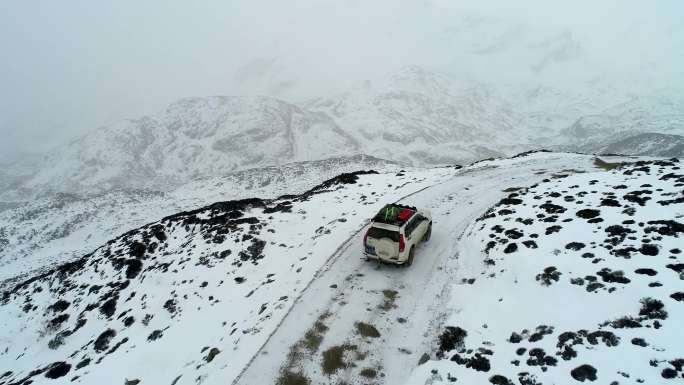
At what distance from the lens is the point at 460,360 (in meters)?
12.5

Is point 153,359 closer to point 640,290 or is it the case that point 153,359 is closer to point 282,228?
point 282,228

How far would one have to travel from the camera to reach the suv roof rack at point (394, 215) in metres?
18.6

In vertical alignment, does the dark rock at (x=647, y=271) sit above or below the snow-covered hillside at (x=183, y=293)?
above

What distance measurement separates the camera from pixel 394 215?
63.2ft

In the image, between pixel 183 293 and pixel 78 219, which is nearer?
pixel 183 293

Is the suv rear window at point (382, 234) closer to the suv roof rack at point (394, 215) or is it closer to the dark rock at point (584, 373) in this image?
the suv roof rack at point (394, 215)

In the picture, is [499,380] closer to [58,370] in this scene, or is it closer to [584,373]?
[584,373]

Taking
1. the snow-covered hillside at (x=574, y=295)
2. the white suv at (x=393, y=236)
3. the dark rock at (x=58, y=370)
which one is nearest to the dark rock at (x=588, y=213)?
the snow-covered hillside at (x=574, y=295)

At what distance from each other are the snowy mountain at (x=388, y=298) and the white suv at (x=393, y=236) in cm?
94

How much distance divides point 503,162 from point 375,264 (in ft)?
95.6

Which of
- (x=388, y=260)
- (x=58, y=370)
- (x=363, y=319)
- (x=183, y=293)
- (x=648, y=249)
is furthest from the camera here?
(x=183, y=293)

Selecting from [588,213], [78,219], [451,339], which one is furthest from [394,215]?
[78,219]

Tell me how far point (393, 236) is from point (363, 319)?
167 inches

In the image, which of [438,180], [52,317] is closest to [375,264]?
[438,180]
